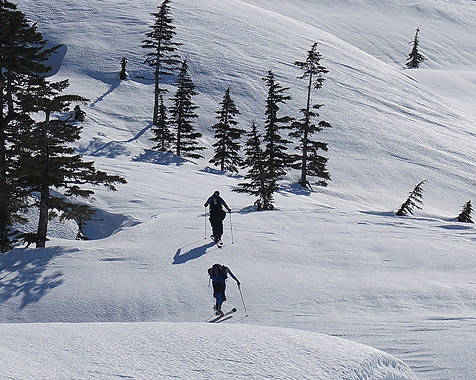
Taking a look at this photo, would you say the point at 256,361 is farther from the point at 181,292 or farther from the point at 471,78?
the point at 471,78

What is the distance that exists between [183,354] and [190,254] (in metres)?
8.74

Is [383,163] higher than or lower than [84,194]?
lower

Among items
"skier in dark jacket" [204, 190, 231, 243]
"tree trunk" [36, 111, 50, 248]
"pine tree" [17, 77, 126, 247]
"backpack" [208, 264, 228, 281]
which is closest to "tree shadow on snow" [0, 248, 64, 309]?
"tree trunk" [36, 111, 50, 248]

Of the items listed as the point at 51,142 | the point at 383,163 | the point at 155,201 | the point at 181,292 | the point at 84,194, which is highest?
the point at 51,142

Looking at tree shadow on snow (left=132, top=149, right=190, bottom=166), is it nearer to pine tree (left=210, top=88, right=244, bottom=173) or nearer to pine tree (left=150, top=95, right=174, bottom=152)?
pine tree (left=150, top=95, right=174, bottom=152)

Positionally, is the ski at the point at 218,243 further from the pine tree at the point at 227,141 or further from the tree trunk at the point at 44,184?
the pine tree at the point at 227,141

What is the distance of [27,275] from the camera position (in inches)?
517

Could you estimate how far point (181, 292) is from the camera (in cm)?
1249

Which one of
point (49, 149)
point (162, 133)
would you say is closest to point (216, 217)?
point (49, 149)

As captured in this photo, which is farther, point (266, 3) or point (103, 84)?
point (266, 3)

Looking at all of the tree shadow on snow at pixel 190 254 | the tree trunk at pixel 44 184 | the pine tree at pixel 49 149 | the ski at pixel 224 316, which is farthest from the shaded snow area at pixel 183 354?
the tree trunk at pixel 44 184

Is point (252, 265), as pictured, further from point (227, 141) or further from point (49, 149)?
point (227, 141)

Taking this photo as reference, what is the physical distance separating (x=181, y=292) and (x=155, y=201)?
9.04m

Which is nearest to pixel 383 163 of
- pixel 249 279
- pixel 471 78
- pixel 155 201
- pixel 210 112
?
pixel 210 112
